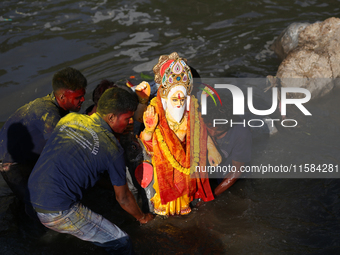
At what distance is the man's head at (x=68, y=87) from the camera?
147 inches

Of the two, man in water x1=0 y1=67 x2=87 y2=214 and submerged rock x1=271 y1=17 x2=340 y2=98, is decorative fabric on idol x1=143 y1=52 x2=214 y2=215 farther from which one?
submerged rock x1=271 y1=17 x2=340 y2=98

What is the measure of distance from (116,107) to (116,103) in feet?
0.13

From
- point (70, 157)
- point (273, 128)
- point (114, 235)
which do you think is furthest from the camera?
point (273, 128)

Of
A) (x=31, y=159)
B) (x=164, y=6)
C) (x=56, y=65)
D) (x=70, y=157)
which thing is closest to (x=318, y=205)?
(x=70, y=157)

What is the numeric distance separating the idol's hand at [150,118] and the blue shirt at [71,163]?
89 cm

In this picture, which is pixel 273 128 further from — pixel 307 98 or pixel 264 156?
pixel 307 98

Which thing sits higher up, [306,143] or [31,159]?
[31,159]

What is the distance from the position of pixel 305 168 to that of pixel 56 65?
6.39 m

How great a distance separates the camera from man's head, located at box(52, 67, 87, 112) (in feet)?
12.3

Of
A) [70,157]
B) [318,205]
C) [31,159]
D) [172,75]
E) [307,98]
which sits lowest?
[318,205]

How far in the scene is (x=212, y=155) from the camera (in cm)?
411

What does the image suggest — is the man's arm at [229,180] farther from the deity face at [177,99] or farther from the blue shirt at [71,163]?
the blue shirt at [71,163]

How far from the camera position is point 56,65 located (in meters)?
7.96

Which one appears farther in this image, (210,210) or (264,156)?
(264,156)
